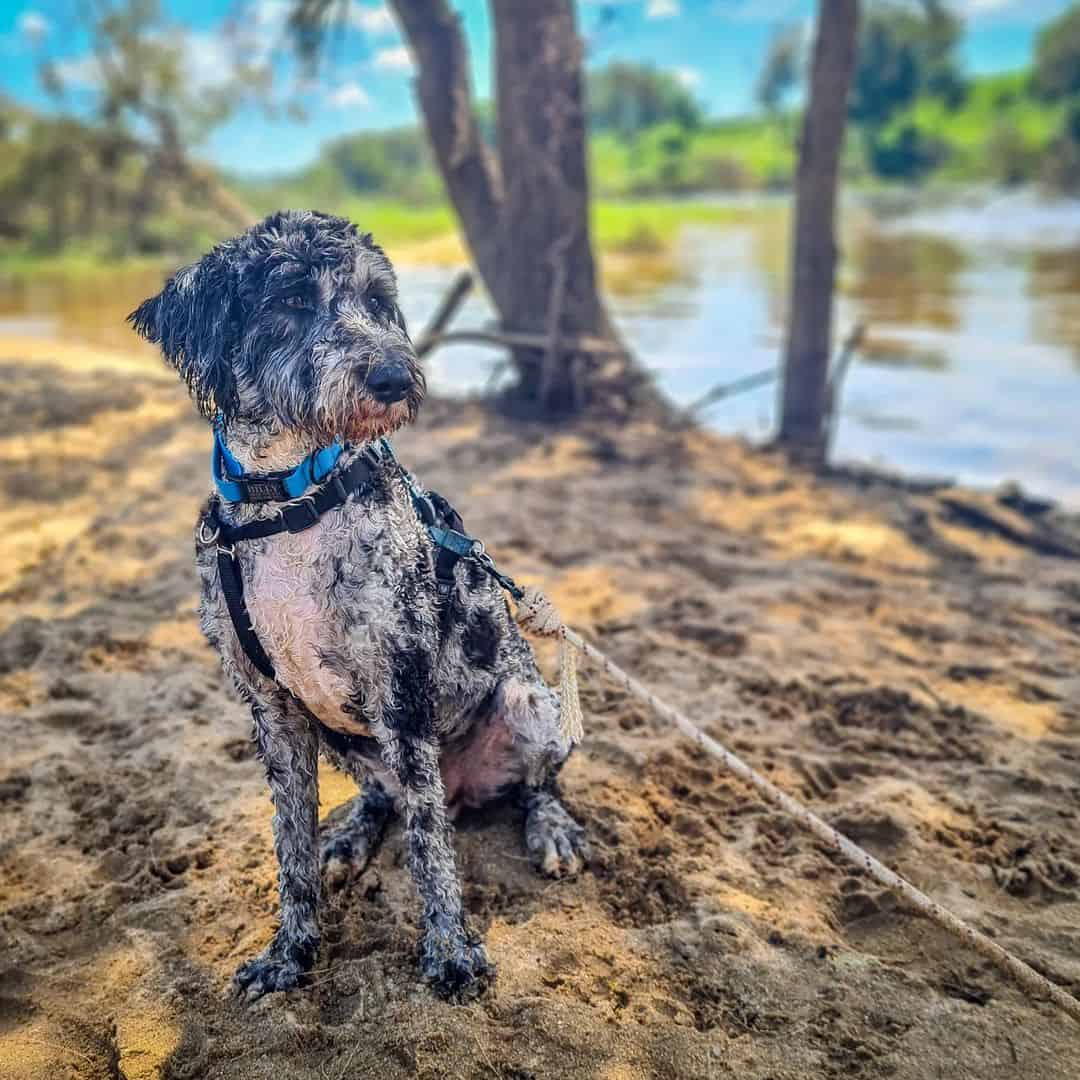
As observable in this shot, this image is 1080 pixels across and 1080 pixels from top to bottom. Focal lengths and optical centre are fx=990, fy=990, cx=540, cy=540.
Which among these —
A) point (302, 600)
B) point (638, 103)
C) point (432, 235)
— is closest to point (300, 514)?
point (302, 600)

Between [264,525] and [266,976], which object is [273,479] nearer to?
[264,525]

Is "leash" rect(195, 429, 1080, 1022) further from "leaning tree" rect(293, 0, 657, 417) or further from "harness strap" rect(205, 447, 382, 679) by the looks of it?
"leaning tree" rect(293, 0, 657, 417)

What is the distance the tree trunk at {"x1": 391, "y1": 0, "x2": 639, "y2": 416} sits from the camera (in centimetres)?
1030

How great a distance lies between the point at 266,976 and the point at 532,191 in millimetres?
9001

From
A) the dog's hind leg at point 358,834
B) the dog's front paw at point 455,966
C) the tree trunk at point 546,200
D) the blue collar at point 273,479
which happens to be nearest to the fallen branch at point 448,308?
the tree trunk at point 546,200

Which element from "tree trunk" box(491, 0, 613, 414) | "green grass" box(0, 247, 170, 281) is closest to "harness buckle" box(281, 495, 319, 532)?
"tree trunk" box(491, 0, 613, 414)

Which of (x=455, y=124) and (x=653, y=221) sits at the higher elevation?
(x=455, y=124)

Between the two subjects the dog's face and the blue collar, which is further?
the blue collar

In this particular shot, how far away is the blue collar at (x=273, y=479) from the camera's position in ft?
9.23

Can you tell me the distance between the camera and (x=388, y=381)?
8.75 ft

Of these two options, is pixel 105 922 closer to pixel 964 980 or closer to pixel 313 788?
pixel 313 788

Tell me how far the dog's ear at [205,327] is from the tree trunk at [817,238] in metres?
8.01

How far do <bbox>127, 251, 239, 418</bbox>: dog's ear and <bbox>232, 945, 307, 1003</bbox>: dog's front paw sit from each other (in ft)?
5.77

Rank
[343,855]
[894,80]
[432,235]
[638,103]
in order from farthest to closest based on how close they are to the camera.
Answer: [638,103] < [894,80] < [432,235] < [343,855]
